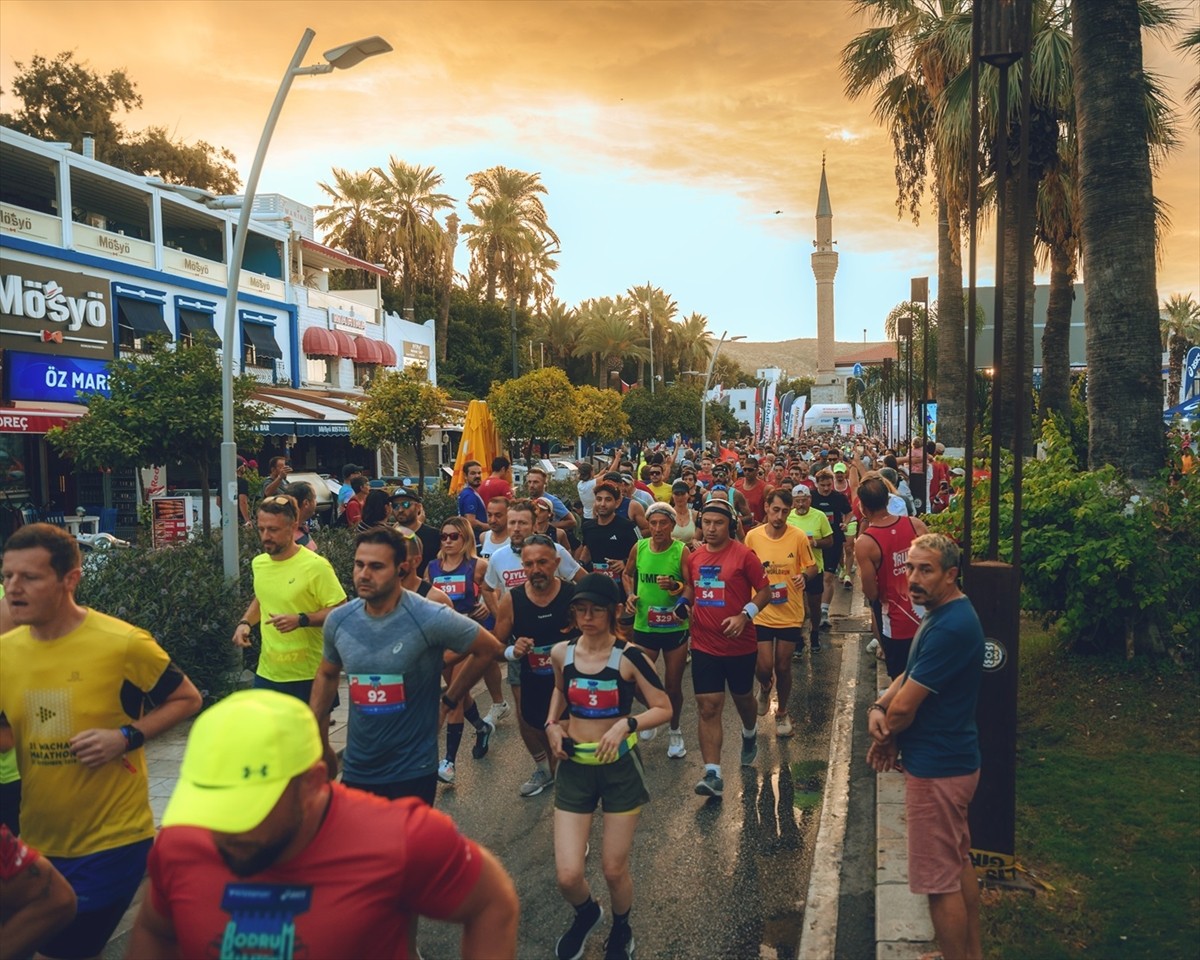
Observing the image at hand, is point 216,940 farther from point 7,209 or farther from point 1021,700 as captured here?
point 7,209

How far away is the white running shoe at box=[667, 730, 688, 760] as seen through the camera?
742cm

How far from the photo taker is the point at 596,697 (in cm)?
450

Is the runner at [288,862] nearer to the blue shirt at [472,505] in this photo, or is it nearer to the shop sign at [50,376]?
the blue shirt at [472,505]

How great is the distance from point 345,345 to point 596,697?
3406 centimetres

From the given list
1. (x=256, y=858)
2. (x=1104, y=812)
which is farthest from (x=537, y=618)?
(x=256, y=858)

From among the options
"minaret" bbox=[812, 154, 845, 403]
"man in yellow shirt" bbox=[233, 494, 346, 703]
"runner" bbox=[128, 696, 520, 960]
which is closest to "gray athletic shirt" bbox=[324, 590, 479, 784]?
"man in yellow shirt" bbox=[233, 494, 346, 703]

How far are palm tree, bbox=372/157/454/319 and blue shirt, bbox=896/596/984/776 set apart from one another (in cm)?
4424

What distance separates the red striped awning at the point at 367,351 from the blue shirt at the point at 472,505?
27194mm

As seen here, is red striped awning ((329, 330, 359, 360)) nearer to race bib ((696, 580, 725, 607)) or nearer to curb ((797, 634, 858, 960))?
curb ((797, 634, 858, 960))

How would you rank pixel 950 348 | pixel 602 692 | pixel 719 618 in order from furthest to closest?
pixel 950 348
pixel 719 618
pixel 602 692

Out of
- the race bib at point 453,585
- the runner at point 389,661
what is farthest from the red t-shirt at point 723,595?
the runner at point 389,661

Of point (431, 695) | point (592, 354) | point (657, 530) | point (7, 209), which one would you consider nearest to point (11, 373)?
point (7, 209)

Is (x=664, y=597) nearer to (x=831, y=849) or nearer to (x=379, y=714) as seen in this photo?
(x=831, y=849)

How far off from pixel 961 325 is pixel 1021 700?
14360 millimetres
